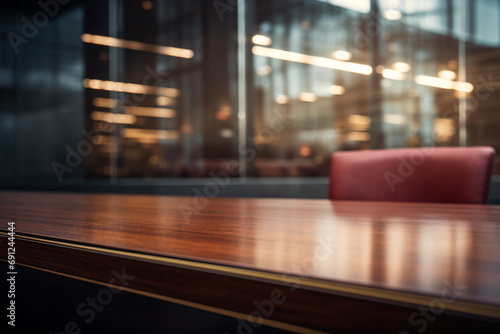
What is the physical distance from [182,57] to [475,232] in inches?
163

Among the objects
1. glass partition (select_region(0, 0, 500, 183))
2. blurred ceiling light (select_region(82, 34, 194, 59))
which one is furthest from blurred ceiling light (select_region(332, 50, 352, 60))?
blurred ceiling light (select_region(82, 34, 194, 59))

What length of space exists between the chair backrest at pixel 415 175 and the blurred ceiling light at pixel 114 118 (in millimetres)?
3480

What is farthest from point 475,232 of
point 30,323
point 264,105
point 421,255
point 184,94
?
point 184,94

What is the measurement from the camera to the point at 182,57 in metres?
4.29

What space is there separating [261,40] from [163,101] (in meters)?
1.30

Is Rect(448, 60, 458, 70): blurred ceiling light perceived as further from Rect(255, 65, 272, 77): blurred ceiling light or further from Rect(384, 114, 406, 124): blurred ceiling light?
Rect(255, 65, 272, 77): blurred ceiling light

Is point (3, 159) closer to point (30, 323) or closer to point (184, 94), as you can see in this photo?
point (184, 94)

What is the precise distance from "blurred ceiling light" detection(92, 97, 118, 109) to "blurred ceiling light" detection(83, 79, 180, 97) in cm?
13

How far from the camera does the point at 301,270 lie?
0.97ft

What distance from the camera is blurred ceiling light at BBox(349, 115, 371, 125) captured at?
11.1 feet
